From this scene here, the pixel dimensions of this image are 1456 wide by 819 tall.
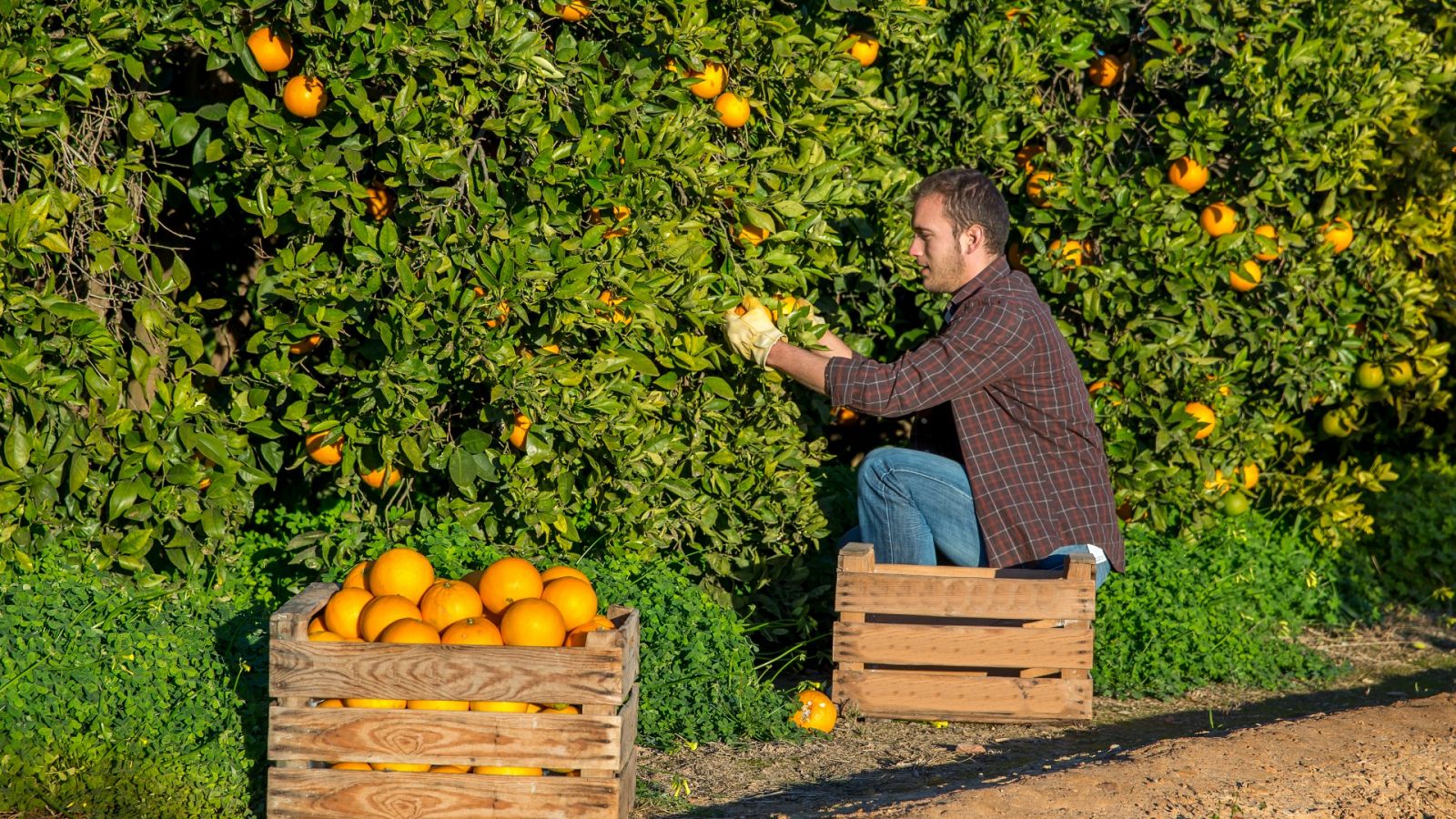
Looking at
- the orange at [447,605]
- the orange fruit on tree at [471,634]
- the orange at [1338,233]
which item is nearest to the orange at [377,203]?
the orange at [447,605]

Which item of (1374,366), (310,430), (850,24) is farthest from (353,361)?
(1374,366)


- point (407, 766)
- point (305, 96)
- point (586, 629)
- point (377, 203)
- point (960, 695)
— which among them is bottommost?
point (960, 695)

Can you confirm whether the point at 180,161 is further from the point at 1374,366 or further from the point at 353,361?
the point at 1374,366

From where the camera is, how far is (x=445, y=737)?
108 inches

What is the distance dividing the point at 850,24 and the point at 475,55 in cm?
125

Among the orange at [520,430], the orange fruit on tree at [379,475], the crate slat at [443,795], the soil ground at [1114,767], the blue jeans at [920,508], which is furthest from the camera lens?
the blue jeans at [920,508]

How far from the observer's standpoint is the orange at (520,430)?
3.40 metres

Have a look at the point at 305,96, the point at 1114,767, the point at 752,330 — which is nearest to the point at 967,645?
the point at 1114,767

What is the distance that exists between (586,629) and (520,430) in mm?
727

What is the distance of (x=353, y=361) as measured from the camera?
3.45 meters

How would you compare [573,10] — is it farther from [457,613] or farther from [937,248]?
[457,613]

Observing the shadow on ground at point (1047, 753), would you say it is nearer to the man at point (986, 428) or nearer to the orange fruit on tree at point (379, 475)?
the man at point (986, 428)

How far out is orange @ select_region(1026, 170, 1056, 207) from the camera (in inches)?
165

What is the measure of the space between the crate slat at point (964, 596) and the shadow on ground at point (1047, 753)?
14.7 inches
